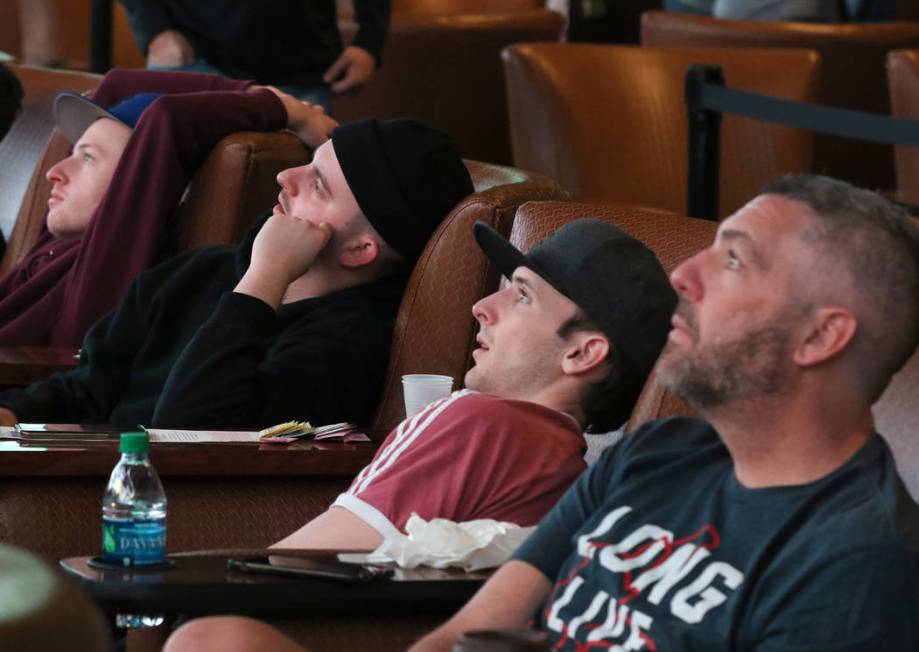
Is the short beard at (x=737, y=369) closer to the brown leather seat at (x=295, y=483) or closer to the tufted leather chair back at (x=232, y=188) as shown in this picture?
the brown leather seat at (x=295, y=483)

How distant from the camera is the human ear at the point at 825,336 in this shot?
1.51m

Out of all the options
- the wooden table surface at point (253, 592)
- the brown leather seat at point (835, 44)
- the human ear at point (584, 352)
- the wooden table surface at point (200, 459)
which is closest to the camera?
the wooden table surface at point (253, 592)

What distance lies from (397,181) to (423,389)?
0.47m

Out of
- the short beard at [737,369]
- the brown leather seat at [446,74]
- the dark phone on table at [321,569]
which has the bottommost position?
the brown leather seat at [446,74]

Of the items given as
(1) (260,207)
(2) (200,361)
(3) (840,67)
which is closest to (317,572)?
(2) (200,361)

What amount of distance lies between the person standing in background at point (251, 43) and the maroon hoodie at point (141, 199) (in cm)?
122

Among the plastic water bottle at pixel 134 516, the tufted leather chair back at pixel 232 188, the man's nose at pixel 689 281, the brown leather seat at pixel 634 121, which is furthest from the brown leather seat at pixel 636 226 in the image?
the brown leather seat at pixel 634 121

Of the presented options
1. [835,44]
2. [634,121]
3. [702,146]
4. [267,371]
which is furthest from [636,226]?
[835,44]

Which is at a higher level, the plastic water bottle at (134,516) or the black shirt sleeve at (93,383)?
the plastic water bottle at (134,516)

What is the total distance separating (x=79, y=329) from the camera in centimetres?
332

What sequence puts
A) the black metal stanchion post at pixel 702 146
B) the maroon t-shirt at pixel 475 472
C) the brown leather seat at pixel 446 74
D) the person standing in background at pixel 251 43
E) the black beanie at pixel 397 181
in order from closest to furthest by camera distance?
1. the maroon t-shirt at pixel 475 472
2. the black beanie at pixel 397 181
3. the black metal stanchion post at pixel 702 146
4. the person standing in background at pixel 251 43
5. the brown leather seat at pixel 446 74

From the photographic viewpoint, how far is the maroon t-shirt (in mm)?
1979

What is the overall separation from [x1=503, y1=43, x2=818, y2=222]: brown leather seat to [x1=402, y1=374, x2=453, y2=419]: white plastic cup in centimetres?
206

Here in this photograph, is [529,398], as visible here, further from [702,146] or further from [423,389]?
[702,146]
